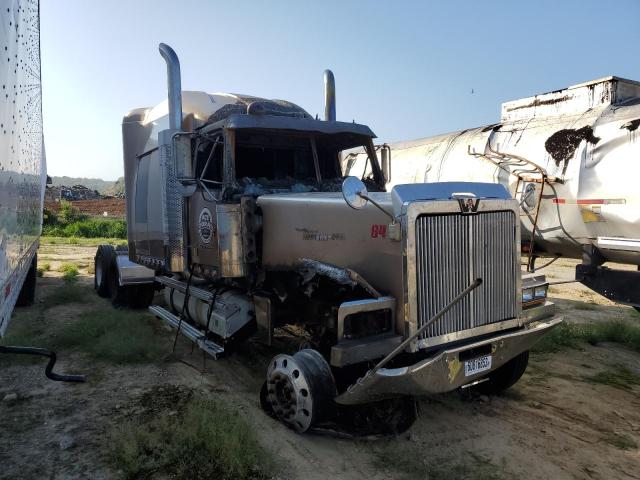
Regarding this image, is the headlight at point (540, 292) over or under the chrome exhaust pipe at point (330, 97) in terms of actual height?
under

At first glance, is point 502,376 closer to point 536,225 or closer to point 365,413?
point 365,413

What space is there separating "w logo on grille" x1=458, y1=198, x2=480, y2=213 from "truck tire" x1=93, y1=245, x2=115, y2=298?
7.57m

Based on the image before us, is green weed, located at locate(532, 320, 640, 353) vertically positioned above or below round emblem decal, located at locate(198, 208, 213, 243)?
below

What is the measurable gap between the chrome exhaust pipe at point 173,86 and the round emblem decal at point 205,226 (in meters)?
1.19

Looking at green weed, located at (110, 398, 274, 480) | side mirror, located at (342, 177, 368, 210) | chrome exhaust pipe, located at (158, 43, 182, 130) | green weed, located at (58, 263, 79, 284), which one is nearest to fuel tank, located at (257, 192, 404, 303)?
side mirror, located at (342, 177, 368, 210)

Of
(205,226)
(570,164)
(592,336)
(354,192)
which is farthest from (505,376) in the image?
(205,226)

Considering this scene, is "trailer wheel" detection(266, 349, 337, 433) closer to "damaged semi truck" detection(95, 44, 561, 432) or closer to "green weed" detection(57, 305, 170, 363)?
"damaged semi truck" detection(95, 44, 561, 432)

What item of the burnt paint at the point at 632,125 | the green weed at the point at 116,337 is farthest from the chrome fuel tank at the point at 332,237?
the burnt paint at the point at 632,125

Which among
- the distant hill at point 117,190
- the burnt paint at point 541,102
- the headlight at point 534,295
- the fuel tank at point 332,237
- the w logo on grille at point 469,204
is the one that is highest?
the distant hill at point 117,190

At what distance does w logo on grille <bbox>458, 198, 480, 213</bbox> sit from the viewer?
3.83 meters

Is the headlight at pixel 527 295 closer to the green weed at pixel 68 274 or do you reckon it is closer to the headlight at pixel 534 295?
the headlight at pixel 534 295

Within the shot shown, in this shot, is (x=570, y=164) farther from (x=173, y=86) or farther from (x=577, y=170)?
(x=173, y=86)

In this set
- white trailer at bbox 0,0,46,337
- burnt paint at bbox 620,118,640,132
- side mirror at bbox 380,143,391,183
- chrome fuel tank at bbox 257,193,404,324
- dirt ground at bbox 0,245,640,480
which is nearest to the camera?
white trailer at bbox 0,0,46,337

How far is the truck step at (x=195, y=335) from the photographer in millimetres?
5285
